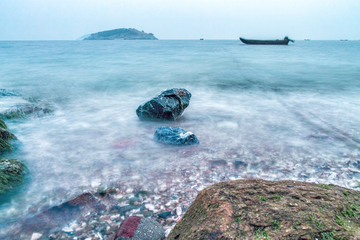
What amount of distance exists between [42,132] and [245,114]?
5064mm

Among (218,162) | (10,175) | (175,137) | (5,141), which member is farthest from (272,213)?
(5,141)

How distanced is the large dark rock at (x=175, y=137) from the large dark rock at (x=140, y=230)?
2.18m

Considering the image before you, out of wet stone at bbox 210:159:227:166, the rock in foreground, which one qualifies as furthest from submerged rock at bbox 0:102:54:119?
the rock in foreground

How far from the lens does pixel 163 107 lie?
224 inches

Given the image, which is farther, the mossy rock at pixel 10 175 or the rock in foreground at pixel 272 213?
the mossy rock at pixel 10 175

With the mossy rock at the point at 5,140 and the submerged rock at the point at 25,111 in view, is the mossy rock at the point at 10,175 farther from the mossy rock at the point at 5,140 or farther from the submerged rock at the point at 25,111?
the submerged rock at the point at 25,111

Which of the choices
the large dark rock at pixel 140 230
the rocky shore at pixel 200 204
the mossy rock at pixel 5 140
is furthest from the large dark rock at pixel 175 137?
the mossy rock at pixel 5 140

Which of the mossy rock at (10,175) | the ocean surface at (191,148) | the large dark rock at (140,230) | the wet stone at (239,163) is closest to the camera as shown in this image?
the large dark rock at (140,230)

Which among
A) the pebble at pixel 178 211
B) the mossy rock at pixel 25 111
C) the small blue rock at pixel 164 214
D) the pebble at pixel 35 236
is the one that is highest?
the mossy rock at pixel 25 111

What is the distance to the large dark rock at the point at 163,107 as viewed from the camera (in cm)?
571

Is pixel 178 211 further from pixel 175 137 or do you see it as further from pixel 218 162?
pixel 175 137

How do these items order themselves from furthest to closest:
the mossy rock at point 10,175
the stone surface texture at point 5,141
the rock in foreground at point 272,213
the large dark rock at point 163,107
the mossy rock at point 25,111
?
the mossy rock at point 25,111 → the large dark rock at point 163,107 → the stone surface texture at point 5,141 → the mossy rock at point 10,175 → the rock in foreground at point 272,213

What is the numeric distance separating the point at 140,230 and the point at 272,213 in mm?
1203

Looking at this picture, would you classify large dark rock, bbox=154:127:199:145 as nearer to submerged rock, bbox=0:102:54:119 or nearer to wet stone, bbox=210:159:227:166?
wet stone, bbox=210:159:227:166
